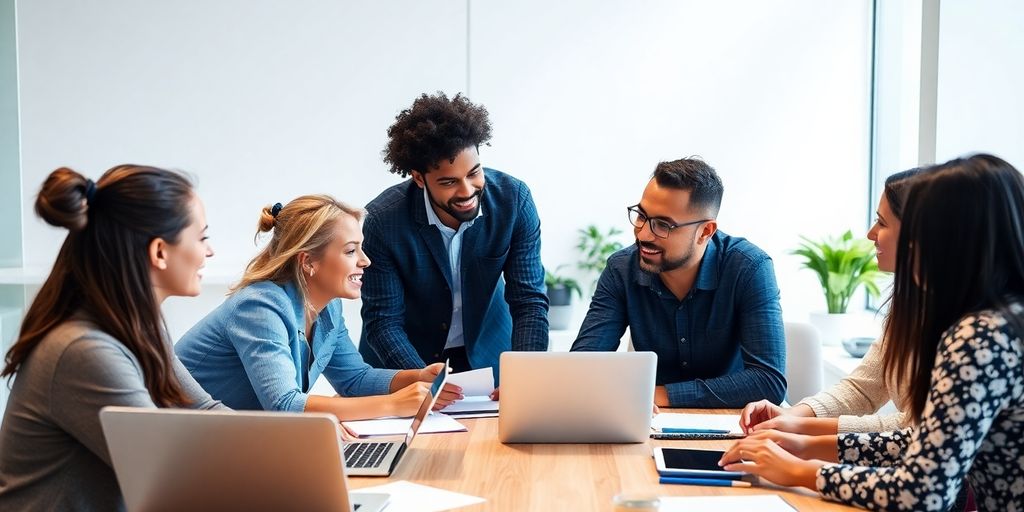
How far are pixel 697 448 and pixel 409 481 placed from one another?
0.63 metres

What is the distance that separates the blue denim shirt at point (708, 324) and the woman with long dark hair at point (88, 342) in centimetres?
134

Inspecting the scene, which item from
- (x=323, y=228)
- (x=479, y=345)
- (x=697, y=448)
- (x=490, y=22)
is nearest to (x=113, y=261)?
(x=323, y=228)

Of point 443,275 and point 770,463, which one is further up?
point 443,275

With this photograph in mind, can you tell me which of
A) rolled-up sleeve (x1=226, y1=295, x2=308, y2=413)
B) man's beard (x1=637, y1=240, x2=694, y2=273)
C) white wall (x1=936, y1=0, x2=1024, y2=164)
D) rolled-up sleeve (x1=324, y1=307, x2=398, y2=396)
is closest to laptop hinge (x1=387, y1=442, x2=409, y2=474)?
rolled-up sleeve (x1=226, y1=295, x2=308, y2=413)

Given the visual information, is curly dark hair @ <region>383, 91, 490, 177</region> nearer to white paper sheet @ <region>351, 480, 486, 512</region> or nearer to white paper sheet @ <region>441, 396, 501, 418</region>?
white paper sheet @ <region>441, 396, 501, 418</region>

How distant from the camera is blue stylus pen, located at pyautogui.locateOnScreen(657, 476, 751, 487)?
175 cm

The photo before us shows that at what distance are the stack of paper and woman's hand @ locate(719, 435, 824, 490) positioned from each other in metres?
0.71

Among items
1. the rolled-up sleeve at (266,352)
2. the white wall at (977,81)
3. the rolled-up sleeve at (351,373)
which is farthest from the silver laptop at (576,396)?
the white wall at (977,81)

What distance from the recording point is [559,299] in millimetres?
4594

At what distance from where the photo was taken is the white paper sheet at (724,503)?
Result: 62.9 inches

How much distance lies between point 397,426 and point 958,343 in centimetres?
122

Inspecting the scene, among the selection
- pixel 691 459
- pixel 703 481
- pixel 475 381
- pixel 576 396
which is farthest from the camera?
pixel 475 381

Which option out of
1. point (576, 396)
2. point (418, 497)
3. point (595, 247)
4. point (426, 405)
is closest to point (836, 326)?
point (595, 247)

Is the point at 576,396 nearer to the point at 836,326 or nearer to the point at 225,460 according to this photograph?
the point at 225,460
